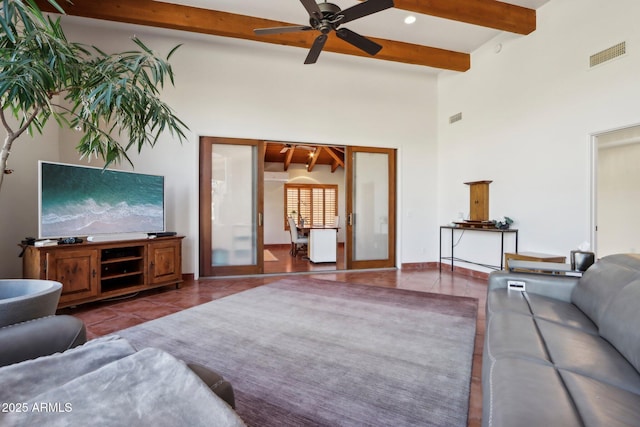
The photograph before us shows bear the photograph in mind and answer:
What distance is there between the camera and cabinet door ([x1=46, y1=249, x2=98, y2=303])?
119 inches

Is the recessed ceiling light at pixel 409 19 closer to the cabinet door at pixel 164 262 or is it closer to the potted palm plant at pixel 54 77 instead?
the potted palm plant at pixel 54 77

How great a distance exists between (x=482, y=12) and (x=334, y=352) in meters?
4.52

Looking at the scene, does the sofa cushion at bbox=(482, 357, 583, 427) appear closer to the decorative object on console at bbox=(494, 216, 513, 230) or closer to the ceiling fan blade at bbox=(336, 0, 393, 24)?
the ceiling fan blade at bbox=(336, 0, 393, 24)

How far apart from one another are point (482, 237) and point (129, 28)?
6.60 m

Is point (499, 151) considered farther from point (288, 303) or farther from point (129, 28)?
point (129, 28)

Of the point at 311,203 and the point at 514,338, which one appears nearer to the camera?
the point at 514,338

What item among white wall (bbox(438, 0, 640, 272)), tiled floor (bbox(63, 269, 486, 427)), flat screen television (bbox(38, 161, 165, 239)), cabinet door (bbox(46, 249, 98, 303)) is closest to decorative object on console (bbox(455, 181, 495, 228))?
white wall (bbox(438, 0, 640, 272))

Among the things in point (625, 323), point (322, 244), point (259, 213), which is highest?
point (259, 213)

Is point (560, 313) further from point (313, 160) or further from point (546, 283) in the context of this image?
point (313, 160)

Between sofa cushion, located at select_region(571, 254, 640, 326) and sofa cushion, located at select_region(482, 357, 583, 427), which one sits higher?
sofa cushion, located at select_region(571, 254, 640, 326)

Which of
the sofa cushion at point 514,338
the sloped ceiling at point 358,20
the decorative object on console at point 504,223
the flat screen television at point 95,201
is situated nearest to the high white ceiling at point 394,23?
the sloped ceiling at point 358,20

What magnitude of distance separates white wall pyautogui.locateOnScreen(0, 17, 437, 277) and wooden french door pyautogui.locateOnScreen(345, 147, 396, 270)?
8.0 inches

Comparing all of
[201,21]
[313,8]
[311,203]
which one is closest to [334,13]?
[313,8]

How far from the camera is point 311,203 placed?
443 inches
